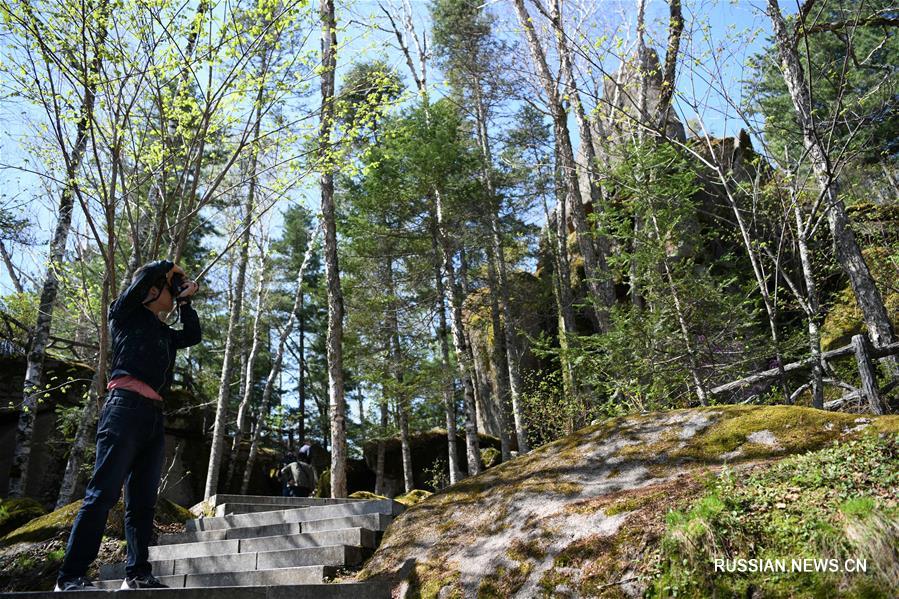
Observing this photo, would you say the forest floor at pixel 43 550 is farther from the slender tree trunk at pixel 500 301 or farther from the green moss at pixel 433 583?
the slender tree trunk at pixel 500 301

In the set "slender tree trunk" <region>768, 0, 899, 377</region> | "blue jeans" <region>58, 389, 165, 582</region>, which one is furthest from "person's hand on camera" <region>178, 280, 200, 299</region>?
"slender tree trunk" <region>768, 0, 899, 377</region>

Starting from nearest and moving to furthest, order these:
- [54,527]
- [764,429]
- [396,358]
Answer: [764,429], [54,527], [396,358]

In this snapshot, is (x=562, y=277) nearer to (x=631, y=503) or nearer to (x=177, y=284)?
(x=631, y=503)

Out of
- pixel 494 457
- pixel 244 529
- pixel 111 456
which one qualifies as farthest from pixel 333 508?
pixel 494 457

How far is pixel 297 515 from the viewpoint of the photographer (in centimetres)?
596

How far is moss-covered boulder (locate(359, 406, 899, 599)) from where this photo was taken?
10.7 ft

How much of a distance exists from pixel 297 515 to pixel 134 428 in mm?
3011

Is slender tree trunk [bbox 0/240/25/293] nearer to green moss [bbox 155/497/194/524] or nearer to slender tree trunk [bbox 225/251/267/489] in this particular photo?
slender tree trunk [bbox 225/251/267/489]

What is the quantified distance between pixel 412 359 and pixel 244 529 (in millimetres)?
8453

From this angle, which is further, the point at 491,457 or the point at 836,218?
the point at 491,457

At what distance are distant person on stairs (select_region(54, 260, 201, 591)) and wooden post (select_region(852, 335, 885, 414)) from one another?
580 cm

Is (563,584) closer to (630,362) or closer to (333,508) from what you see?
(333,508)

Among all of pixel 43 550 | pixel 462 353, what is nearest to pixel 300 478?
pixel 462 353

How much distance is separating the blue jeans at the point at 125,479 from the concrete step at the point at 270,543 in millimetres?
1776
